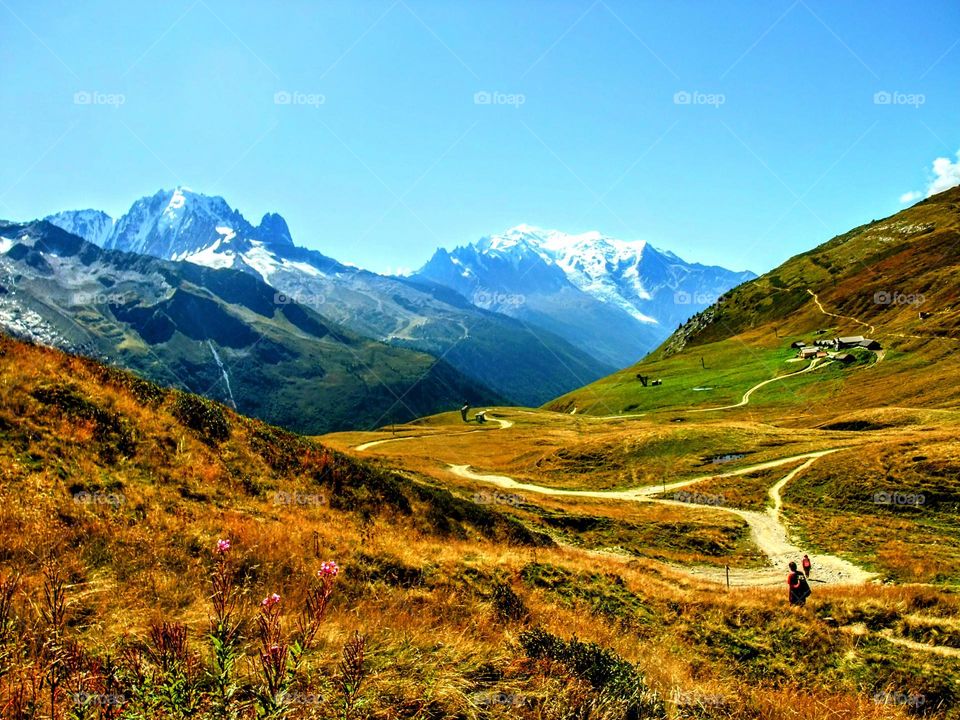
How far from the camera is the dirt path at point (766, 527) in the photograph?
29.2m

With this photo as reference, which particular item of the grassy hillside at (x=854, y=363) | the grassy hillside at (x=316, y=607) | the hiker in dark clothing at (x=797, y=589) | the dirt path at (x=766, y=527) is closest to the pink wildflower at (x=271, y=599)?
the grassy hillside at (x=316, y=607)

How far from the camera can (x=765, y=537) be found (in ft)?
127

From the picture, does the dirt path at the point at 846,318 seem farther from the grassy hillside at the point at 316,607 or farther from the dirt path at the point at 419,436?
the grassy hillside at the point at 316,607

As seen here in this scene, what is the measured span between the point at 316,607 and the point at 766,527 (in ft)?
149

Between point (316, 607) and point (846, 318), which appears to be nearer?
point (316, 607)

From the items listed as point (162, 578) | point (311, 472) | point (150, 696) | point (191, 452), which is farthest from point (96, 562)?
point (311, 472)

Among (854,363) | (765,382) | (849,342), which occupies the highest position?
(849,342)

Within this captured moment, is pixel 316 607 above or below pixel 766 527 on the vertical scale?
above

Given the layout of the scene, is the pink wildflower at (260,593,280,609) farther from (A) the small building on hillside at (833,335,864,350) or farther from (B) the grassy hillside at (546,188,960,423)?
(A) the small building on hillside at (833,335,864,350)

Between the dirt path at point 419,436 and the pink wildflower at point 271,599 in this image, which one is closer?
the pink wildflower at point 271,599

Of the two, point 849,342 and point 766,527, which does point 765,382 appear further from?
point 766,527

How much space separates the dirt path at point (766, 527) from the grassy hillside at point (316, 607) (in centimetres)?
645

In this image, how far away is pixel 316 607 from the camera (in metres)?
5.09

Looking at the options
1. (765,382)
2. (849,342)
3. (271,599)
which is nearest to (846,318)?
(849,342)
